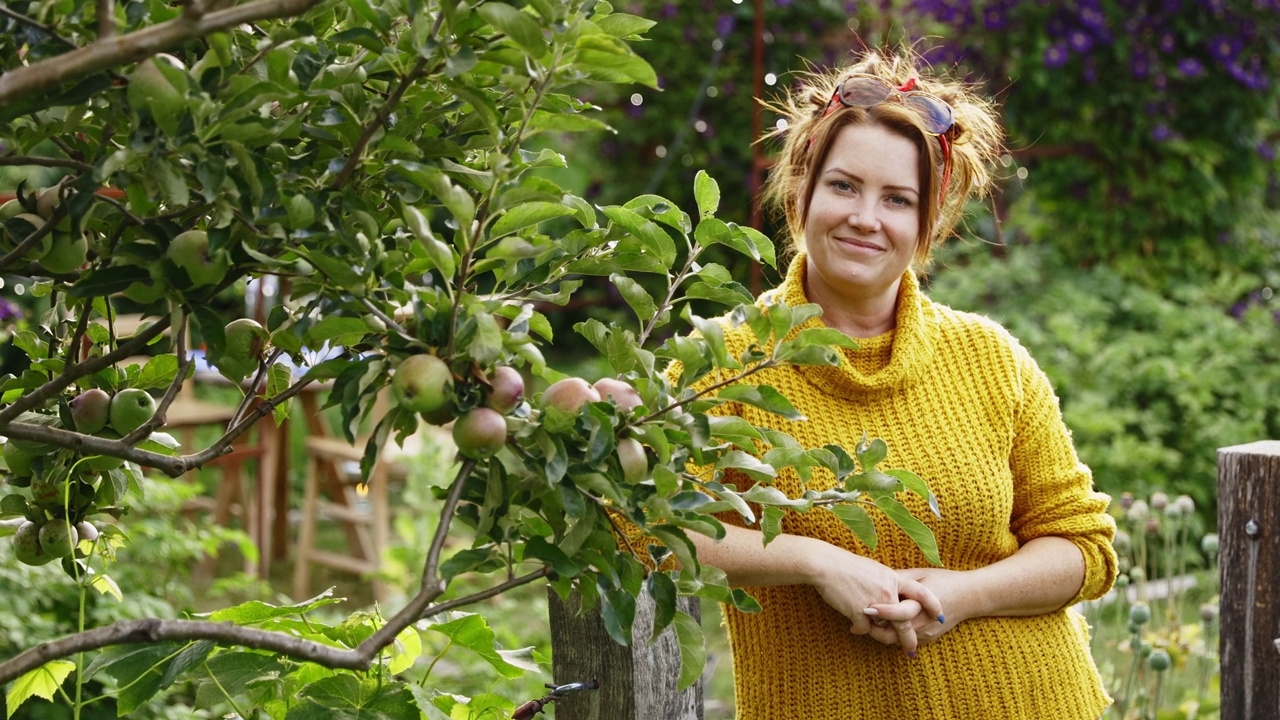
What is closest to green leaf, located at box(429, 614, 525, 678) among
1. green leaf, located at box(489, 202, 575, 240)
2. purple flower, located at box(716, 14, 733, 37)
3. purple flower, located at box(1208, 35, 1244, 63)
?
green leaf, located at box(489, 202, 575, 240)

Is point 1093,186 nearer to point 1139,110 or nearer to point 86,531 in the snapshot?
point 1139,110

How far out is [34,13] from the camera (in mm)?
844

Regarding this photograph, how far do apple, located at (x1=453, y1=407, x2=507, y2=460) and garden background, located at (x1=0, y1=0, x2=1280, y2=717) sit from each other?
3063 mm

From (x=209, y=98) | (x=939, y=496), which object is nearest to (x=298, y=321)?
(x=209, y=98)

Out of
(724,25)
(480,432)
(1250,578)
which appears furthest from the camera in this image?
(724,25)

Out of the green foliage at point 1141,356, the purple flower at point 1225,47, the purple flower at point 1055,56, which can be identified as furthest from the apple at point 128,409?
the purple flower at point 1225,47

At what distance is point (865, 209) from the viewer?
65.4 inches

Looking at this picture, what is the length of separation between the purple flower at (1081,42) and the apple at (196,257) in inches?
204

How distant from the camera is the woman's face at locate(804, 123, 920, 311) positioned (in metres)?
1.67

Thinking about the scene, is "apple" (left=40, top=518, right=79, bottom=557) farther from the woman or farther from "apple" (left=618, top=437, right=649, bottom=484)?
the woman

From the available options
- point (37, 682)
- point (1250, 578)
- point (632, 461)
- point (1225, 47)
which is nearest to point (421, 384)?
point (632, 461)

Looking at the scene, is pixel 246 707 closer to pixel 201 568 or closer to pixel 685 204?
pixel 201 568

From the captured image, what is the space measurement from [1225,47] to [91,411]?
5.45 m

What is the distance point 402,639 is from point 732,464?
58 cm
